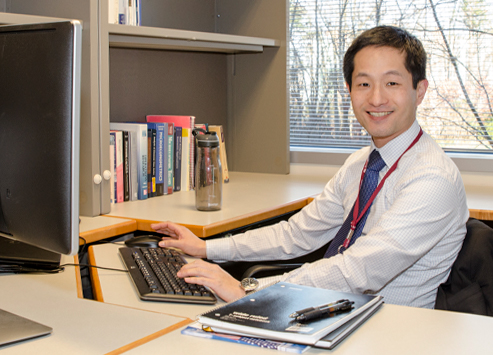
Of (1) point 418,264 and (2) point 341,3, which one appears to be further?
(2) point 341,3

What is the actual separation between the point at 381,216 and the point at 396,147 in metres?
0.26

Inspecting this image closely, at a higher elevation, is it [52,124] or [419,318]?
[52,124]

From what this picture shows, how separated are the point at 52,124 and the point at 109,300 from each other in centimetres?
40

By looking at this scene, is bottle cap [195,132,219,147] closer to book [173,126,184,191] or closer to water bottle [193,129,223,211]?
water bottle [193,129,223,211]

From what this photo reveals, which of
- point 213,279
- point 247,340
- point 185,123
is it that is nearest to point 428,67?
point 185,123

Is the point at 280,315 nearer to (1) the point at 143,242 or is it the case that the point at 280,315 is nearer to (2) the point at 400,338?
(2) the point at 400,338

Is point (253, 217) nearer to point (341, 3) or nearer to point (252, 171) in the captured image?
point (252, 171)

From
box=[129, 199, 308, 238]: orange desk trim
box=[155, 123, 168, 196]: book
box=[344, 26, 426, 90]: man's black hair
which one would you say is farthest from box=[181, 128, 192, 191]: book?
box=[344, 26, 426, 90]: man's black hair

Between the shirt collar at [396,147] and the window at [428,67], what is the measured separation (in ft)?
3.84

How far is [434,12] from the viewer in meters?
2.49

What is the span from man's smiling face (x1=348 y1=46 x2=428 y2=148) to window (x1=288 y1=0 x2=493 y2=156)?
1.12 metres

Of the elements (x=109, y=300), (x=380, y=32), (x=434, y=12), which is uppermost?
(x=434, y=12)

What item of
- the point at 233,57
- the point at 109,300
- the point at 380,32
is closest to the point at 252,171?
the point at 233,57

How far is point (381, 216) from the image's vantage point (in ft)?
4.18
